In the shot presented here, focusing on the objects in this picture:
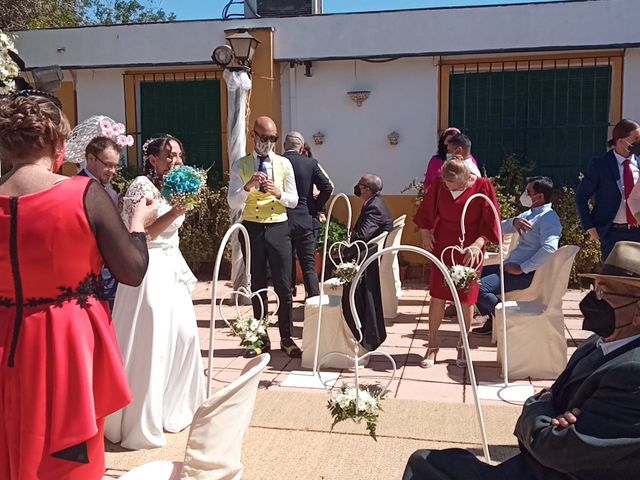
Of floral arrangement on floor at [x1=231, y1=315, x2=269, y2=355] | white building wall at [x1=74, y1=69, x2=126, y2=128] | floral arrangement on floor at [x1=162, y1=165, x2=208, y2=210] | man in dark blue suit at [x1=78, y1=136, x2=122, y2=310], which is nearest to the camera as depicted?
floral arrangement on floor at [x1=162, y1=165, x2=208, y2=210]

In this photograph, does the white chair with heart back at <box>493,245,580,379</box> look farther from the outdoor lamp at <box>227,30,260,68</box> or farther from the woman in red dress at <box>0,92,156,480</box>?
the outdoor lamp at <box>227,30,260,68</box>

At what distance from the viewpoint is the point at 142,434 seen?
365 centimetres

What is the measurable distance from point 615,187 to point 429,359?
1.91 meters

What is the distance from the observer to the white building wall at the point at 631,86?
8.40 metres

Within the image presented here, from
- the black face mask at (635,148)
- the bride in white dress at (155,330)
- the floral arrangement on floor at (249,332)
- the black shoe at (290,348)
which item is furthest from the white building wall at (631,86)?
the floral arrangement on floor at (249,332)

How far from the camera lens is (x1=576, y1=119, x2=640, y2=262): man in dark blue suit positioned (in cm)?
495

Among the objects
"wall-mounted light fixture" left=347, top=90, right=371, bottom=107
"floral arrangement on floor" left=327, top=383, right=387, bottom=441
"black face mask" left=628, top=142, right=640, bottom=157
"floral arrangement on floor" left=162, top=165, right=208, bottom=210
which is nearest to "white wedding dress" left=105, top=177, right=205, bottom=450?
"floral arrangement on floor" left=162, top=165, right=208, bottom=210

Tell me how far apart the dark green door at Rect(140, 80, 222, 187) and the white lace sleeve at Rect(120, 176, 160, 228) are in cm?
618

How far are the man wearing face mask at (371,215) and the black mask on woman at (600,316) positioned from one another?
357 cm

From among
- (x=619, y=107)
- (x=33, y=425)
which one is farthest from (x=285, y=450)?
(x=619, y=107)

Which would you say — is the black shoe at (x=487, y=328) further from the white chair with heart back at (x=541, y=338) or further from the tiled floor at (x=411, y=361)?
the white chair with heart back at (x=541, y=338)

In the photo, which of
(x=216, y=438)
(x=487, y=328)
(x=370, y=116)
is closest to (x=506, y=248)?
(x=487, y=328)

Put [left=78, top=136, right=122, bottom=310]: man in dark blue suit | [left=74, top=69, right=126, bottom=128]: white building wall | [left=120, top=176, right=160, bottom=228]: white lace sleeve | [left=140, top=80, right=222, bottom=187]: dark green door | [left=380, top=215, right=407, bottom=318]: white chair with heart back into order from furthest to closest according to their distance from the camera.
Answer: [left=74, top=69, right=126, bottom=128]: white building wall < [left=140, top=80, right=222, bottom=187]: dark green door < [left=380, top=215, right=407, bottom=318]: white chair with heart back < [left=78, top=136, right=122, bottom=310]: man in dark blue suit < [left=120, top=176, right=160, bottom=228]: white lace sleeve

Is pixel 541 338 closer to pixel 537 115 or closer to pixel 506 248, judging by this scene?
pixel 506 248
